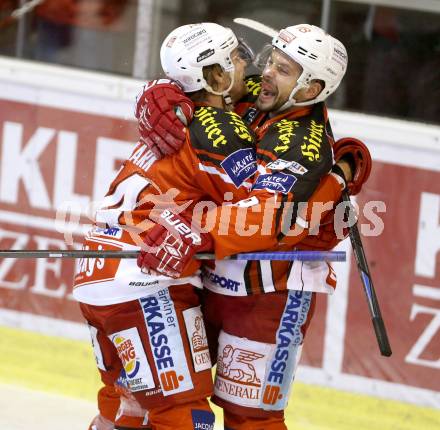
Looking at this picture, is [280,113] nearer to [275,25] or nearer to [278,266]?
[278,266]

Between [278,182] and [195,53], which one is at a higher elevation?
[195,53]

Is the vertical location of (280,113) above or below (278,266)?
above

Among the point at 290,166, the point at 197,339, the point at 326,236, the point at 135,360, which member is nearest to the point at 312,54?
the point at 290,166

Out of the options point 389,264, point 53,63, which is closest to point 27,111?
point 53,63

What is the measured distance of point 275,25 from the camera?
15.4ft

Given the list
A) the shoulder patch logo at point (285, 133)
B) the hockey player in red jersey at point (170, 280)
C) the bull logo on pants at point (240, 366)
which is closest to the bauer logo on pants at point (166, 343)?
the hockey player in red jersey at point (170, 280)

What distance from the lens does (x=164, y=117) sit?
3137mm

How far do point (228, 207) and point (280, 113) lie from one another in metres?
0.38

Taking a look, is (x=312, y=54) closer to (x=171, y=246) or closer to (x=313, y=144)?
(x=313, y=144)

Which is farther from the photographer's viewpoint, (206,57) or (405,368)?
(405,368)

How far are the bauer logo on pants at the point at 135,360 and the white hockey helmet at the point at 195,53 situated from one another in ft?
2.30

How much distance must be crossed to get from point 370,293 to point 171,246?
56 cm

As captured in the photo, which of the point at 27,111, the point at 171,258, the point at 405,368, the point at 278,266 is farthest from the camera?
the point at 27,111

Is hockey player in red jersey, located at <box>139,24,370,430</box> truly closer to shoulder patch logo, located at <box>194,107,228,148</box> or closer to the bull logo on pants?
the bull logo on pants
